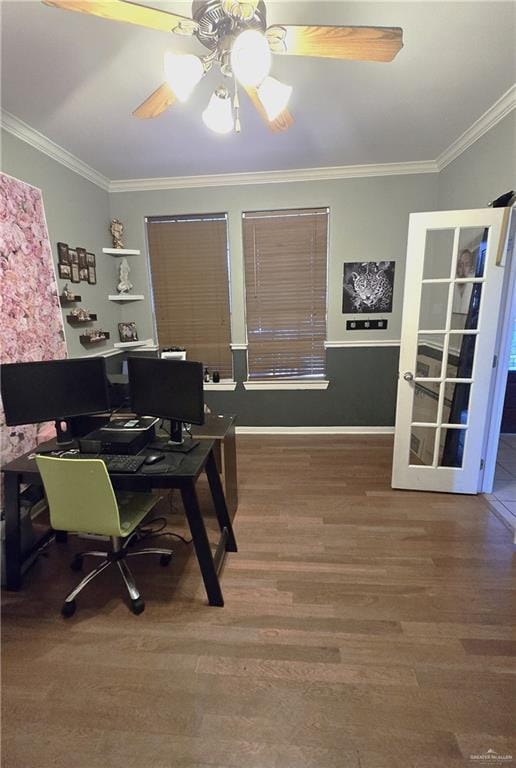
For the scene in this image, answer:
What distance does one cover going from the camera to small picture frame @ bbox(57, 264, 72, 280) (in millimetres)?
2853

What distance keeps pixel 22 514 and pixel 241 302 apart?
2.68 meters

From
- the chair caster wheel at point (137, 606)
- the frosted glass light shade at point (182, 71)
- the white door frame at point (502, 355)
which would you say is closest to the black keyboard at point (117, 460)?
the chair caster wheel at point (137, 606)

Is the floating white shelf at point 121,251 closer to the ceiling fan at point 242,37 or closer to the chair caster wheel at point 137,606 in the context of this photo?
the ceiling fan at point 242,37

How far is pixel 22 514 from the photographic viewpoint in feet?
6.97

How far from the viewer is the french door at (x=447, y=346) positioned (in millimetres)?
2436

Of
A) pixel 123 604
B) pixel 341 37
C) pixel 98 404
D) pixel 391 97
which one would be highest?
pixel 391 97

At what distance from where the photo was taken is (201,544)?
1752mm

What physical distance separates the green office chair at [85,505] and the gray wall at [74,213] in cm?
173

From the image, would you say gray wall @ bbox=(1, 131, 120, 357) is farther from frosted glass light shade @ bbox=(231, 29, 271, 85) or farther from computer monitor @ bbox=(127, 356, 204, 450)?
frosted glass light shade @ bbox=(231, 29, 271, 85)

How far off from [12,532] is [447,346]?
306cm

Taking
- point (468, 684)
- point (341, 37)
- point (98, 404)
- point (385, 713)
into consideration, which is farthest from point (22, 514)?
point (341, 37)

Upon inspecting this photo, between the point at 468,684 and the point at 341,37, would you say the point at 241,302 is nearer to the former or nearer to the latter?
the point at 341,37

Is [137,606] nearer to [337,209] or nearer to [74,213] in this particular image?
[74,213]

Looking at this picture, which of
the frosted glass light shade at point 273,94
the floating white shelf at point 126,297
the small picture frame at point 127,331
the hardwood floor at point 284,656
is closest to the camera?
the hardwood floor at point 284,656
